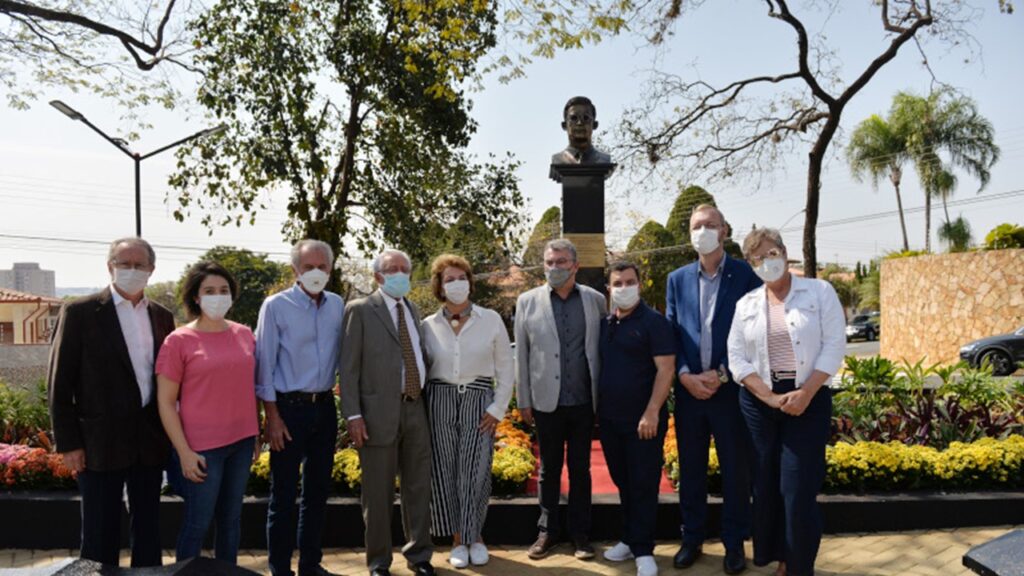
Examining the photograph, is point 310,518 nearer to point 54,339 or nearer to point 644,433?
point 54,339

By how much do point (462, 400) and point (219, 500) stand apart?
1.41 meters

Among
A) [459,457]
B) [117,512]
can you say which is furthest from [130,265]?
[459,457]

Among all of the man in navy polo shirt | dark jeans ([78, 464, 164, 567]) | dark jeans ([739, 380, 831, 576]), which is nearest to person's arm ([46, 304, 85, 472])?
dark jeans ([78, 464, 164, 567])

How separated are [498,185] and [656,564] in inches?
445

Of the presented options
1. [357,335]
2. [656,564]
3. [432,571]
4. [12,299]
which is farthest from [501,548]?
[12,299]

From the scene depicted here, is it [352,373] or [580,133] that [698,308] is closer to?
[352,373]

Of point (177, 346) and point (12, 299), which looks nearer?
point (177, 346)

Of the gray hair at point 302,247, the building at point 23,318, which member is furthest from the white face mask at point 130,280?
the building at point 23,318

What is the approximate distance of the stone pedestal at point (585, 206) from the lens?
24.1 ft

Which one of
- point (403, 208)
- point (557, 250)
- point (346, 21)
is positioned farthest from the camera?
point (403, 208)

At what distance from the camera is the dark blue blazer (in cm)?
445

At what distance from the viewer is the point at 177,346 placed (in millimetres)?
3623

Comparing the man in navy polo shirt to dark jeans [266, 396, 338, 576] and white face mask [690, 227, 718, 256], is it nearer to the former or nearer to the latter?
white face mask [690, 227, 718, 256]

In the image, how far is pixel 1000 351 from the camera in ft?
54.1
